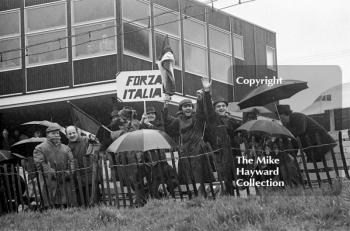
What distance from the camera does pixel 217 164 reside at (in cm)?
980

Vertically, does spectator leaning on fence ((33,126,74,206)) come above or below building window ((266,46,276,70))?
below

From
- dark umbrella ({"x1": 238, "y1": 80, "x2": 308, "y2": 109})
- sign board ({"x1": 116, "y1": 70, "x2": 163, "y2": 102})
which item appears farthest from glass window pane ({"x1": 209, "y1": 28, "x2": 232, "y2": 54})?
dark umbrella ({"x1": 238, "y1": 80, "x2": 308, "y2": 109})

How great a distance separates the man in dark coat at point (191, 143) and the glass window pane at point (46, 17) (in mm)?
9337

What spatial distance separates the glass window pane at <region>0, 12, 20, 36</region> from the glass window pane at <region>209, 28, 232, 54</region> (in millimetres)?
6671

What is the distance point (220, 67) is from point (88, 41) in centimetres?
613

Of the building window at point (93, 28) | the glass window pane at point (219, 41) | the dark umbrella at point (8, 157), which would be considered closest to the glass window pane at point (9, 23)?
the building window at point (93, 28)

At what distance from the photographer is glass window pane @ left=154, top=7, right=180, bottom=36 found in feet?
69.1

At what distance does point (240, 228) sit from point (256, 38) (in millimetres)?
20044

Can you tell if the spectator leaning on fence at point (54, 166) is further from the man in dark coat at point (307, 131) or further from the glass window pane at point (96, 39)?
the glass window pane at point (96, 39)

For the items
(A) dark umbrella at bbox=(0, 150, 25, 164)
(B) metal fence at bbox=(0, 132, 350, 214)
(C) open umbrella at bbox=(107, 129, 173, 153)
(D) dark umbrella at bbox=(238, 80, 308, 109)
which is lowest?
(B) metal fence at bbox=(0, 132, 350, 214)

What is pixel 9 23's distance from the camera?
21031 millimetres

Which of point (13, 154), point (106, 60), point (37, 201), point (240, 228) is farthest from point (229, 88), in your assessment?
point (240, 228)

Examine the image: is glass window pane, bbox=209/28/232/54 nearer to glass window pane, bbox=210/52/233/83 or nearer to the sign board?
glass window pane, bbox=210/52/233/83

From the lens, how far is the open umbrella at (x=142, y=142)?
10.4 meters
